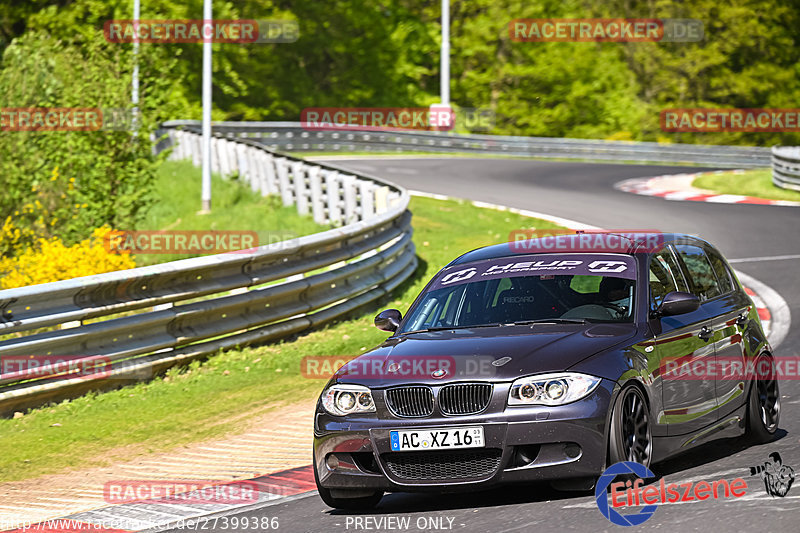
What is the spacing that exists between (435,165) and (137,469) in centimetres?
2861

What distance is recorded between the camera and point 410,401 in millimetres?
6633

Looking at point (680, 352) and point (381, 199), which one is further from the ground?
point (680, 352)

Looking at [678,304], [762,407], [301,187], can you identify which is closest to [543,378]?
[678,304]

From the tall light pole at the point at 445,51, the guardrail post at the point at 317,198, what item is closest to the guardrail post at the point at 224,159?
the guardrail post at the point at 317,198

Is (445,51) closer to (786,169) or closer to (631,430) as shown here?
(786,169)

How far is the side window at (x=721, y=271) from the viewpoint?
8.63 metres

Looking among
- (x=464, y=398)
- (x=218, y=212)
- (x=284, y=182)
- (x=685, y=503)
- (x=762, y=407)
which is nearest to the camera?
(x=685, y=503)

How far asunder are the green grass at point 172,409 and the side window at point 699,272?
3.66 m

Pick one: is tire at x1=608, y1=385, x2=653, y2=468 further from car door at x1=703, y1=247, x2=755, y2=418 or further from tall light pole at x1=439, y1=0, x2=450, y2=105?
tall light pole at x1=439, y1=0, x2=450, y2=105

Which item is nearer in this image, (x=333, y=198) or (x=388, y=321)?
(x=388, y=321)

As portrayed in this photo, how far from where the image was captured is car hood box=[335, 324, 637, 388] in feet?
21.5

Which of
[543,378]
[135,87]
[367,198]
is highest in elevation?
[135,87]

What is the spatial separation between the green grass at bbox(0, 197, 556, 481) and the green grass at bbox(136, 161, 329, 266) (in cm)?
883

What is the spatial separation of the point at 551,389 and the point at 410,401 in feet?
2.52
